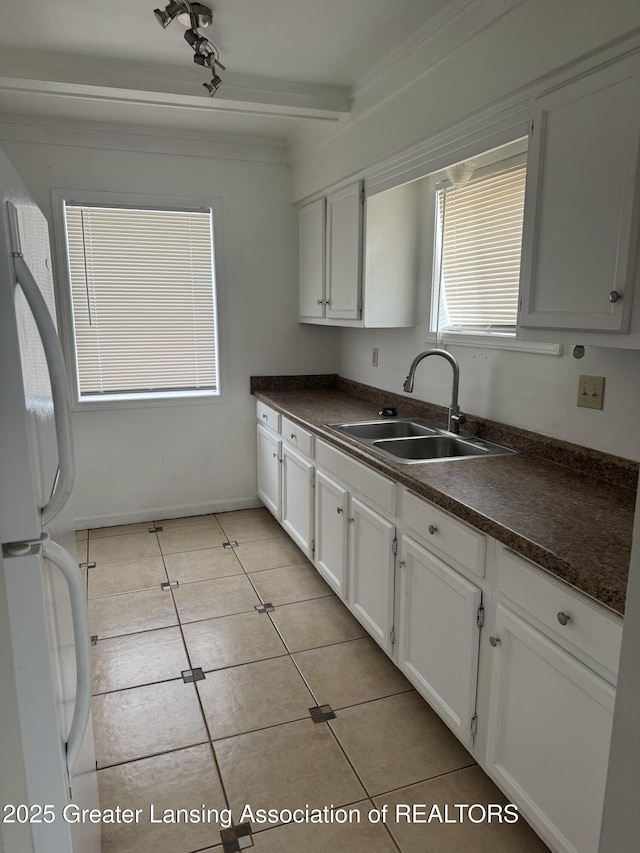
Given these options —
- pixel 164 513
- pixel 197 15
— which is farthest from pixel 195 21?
pixel 164 513

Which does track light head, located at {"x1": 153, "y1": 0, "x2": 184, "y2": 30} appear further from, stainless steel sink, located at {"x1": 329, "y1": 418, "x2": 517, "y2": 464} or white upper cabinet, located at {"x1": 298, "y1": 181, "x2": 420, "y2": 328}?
stainless steel sink, located at {"x1": 329, "y1": 418, "x2": 517, "y2": 464}

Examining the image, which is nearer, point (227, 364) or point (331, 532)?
point (331, 532)

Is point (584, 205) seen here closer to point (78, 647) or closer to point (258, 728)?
point (78, 647)

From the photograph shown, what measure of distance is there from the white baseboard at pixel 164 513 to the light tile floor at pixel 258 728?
73 centimetres

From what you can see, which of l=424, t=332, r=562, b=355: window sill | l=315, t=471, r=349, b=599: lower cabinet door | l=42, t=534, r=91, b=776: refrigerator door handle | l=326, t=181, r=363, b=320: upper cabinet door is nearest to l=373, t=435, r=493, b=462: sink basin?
l=315, t=471, r=349, b=599: lower cabinet door

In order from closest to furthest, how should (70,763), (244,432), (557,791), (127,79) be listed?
(70,763) < (557,791) < (127,79) < (244,432)

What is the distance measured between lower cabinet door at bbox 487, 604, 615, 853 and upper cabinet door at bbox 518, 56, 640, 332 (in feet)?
2.87

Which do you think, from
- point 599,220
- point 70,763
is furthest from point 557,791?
point 599,220

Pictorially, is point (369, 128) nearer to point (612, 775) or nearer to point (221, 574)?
point (221, 574)

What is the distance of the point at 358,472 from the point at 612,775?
1.65 meters

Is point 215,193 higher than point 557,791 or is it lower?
higher

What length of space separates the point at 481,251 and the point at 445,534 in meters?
1.42

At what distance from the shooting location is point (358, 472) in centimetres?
246

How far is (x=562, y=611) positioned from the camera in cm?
138
